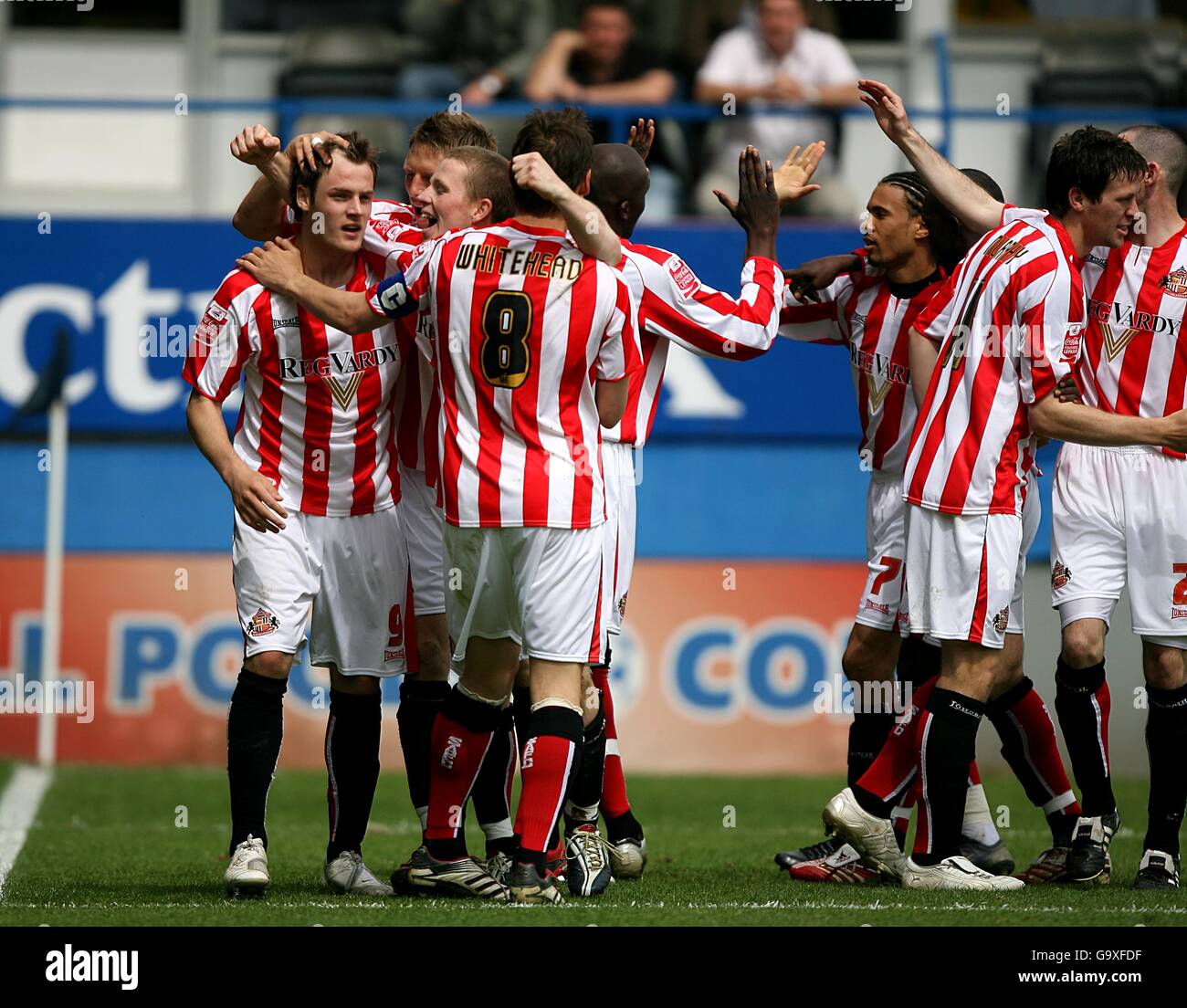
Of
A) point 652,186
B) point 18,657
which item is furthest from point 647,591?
point 18,657

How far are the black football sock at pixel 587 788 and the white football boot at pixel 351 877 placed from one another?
2.26 feet

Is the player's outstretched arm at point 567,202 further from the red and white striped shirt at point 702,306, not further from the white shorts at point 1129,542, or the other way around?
the white shorts at point 1129,542

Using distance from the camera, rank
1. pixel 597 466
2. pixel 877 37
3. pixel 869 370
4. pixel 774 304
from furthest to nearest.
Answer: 1. pixel 877 37
2. pixel 869 370
3. pixel 774 304
4. pixel 597 466

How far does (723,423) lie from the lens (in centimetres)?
1053

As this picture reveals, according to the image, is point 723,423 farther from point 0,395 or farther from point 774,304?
point 774,304

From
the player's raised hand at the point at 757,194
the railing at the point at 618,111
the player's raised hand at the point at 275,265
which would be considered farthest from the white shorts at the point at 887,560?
the railing at the point at 618,111

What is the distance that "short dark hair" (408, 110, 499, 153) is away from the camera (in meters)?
5.99

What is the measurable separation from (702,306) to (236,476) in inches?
59.2

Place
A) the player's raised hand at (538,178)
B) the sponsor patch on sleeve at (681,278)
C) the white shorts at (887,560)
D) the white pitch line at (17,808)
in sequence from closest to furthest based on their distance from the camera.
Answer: the player's raised hand at (538,178)
the sponsor patch on sleeve at (681,278)
the white shorts at (887,560)
the white pitch line at (17,808)

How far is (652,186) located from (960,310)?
19.9 ft

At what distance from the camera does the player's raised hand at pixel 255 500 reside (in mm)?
5344

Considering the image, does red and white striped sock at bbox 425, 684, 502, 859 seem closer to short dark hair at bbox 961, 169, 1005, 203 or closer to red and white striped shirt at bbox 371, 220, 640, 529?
red and white striped shirt at bbox 371, 220, 640, 529

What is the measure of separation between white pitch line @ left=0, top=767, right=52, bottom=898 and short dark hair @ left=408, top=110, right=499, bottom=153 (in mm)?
2711

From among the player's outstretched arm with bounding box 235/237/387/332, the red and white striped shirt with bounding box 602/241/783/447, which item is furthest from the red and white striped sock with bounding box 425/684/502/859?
the red and white striped shirt with bounding box 602/241/783/447
